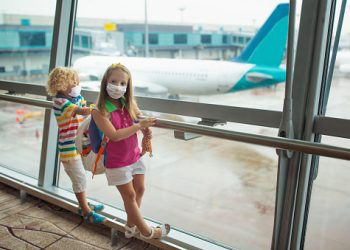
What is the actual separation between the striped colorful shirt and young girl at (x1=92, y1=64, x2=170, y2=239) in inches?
18.1

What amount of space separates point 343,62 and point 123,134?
1.35 metres

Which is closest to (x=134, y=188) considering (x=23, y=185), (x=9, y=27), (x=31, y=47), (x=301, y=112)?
(x=301, y=112)

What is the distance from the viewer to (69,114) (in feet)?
7.90

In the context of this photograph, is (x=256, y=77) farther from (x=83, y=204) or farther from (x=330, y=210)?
(x=83, y=204)

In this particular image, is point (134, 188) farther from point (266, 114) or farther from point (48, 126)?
point (48, 126)

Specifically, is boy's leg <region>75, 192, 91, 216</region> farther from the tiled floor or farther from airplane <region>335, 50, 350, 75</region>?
airplane <region>335, 50, 350, 75</region>

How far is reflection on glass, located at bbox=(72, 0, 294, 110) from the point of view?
2619 mm

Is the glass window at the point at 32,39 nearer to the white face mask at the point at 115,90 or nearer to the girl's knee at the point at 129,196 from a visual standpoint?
the white face mask at the point at 115,90

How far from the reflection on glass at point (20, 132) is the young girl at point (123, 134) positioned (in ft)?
9.06

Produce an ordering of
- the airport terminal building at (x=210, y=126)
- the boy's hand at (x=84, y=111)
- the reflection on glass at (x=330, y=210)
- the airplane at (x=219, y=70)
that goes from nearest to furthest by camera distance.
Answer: the airport terminal building at (x=210, y=126) < the reflection on glass at (x=330, y=210) < the boy's hand at (x=84, y=111) < the airplane at (x=219, y=70)

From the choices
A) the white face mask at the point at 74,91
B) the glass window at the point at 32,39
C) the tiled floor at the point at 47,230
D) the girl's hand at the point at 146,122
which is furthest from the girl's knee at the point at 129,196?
the glass window at the point at 32,39

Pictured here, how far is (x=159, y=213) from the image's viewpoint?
327 cm

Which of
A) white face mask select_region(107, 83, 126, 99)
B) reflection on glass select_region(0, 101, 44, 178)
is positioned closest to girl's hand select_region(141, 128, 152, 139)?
white face mask select_region(107, 83, 126, 99)

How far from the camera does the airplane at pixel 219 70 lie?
2.59 m
